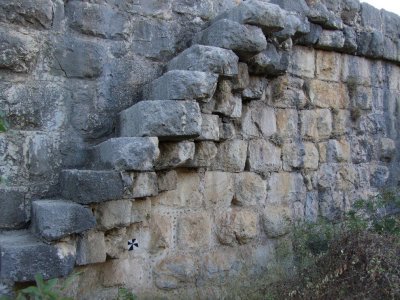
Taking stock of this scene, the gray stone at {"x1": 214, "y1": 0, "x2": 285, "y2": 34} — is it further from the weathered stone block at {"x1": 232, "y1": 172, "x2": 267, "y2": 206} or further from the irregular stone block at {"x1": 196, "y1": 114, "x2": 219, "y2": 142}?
the weathered stone block at {"x1": 232, "y1": 172, "x2": 267, "y2": 206}

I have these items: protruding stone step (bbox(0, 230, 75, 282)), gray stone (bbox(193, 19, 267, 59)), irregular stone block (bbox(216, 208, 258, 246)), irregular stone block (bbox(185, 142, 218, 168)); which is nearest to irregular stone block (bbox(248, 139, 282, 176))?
irregular stone block (bbox(216, 208, 258, 246))

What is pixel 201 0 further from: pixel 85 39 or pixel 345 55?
pixel 345 55

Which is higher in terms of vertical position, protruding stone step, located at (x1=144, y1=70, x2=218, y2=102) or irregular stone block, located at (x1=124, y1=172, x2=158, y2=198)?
protruding stone step, located at (x1=144, y1=70, x2=218, y2=102)

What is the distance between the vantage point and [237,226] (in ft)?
14.1

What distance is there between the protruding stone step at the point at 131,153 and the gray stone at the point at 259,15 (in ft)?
4.26

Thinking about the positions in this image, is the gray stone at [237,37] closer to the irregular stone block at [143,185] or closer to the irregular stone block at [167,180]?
the irregular stone block at [167,180]

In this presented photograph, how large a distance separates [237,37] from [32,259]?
223cm

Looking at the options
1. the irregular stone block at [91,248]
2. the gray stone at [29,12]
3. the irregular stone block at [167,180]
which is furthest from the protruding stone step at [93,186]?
the gray stone at [29,12]

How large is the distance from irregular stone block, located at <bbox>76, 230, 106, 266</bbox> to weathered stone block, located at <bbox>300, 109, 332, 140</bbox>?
8.25 feet

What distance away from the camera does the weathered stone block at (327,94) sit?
204 inches

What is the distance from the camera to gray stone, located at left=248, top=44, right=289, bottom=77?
169 inches

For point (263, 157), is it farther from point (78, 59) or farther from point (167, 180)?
point (78, 59)

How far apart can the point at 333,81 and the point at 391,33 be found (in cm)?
126

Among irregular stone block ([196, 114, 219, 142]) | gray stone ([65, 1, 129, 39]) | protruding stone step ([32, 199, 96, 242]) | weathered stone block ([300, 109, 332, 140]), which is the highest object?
gray stone ([65, 1, 129, 39])
